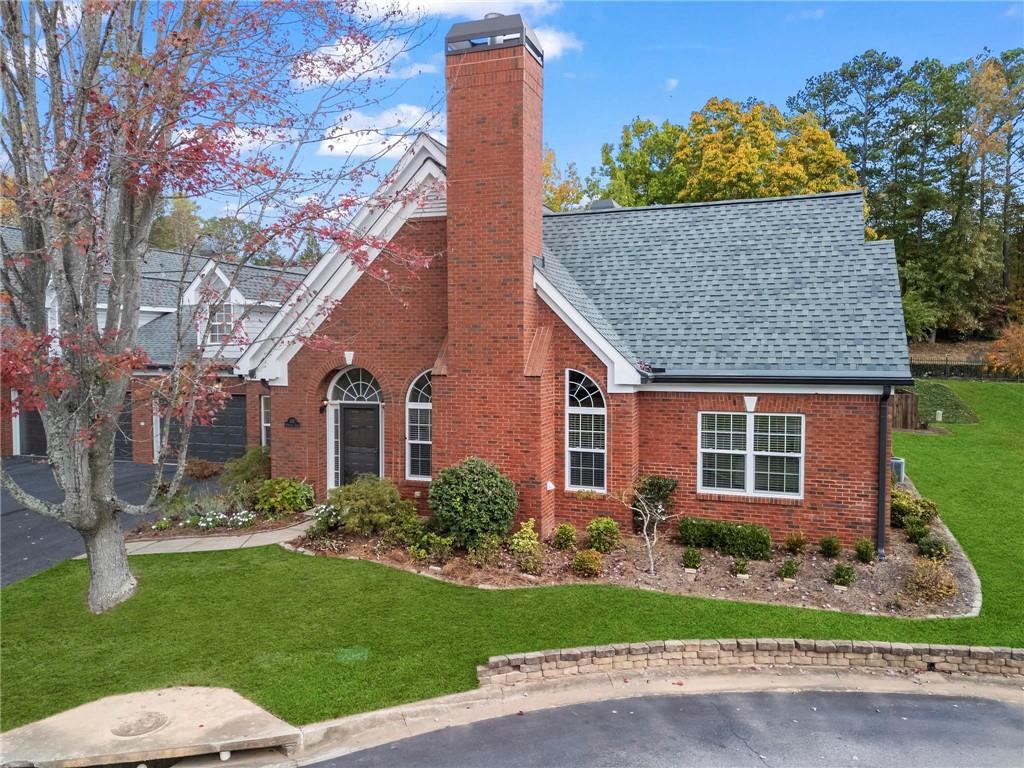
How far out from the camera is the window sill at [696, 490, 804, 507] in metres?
12.3

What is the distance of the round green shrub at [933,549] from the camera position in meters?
11.5

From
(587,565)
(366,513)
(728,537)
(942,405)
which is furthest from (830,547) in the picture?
(942,405)

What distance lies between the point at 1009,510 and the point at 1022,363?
18.6 metres

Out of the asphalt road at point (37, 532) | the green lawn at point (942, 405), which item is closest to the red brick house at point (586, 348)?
the asphalt road at point (37, 532)

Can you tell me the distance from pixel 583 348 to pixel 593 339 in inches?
12.4

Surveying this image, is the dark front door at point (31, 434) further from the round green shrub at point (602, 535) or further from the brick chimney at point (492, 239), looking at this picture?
the round green shrub at point (602, 535)

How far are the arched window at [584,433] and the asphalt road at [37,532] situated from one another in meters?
8.93

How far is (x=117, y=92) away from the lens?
8445 millimetres

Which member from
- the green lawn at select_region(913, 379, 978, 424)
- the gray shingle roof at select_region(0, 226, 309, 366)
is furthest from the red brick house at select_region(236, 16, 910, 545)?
the green lawn at select_region(913, 379, 978, 424)

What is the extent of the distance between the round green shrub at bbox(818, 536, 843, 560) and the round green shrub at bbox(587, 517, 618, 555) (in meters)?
3.44

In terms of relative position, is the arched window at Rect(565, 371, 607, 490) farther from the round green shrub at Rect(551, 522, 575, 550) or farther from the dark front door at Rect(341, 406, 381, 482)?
the dark front door at Rect(341, 406, 381, 482)

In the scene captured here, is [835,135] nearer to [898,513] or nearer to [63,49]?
[898,513]

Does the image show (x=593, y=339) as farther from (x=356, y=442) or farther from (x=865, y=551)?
(x=356, y=442)

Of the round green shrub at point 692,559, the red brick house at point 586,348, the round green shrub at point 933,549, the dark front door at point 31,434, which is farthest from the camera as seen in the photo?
the dark front door at point 31,434
